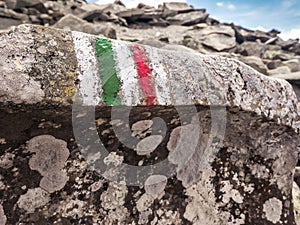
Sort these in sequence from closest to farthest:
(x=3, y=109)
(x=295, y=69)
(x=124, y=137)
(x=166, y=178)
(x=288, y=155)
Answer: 1. (x=3, y=109)
2. (x=124, y=137)
3. (x=166, y=178)
4. (x=288, y=155)
5. (x=295, y=69)

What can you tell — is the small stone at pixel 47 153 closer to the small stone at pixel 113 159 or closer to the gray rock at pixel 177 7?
the small stone at pixel 113 159

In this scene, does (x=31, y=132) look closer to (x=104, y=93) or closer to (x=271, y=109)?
(x=104, y=93)

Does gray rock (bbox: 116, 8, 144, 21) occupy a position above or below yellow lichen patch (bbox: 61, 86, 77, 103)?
above

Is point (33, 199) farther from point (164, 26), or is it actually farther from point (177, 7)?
point (177, 7)

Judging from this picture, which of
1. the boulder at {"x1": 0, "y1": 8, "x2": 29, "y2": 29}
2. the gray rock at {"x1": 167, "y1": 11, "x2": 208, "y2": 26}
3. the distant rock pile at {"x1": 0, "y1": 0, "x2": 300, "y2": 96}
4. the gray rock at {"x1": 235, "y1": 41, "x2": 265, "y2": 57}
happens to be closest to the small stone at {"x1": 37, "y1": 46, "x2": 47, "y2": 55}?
the distant rock pile at {"x1": 0, "y1": 0, "x2": 300, "y2": 96}

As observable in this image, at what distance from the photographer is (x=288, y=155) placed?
5.66 ft

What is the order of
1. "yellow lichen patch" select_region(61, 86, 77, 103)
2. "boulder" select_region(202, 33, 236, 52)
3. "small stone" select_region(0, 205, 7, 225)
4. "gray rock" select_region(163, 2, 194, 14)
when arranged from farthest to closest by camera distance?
"gray rock" select_region(163, 2, 194, 14) < "boulder" select_region(202, 33, 236, 52) < "small stone" select_region(0, 205, 7, 225) < "yellow lichen patch" select_region(61, 86, 77, 103)

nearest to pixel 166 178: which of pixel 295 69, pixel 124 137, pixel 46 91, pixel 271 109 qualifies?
pixel 124 137

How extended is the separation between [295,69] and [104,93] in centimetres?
897

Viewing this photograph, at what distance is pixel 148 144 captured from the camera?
1.47 meters

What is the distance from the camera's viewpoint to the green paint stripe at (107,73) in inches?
44.1

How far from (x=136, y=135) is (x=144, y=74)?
0.33 m

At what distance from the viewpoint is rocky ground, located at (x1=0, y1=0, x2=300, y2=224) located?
9258 millimetres

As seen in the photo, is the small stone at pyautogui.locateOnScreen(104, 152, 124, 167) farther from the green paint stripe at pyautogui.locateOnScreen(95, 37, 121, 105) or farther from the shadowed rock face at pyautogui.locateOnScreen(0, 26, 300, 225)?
the green paint stripe at pyautogui.locateOnScreen(95, 37, 121, 105)
